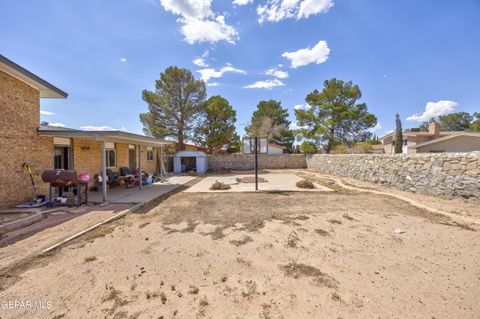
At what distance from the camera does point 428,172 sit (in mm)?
7285

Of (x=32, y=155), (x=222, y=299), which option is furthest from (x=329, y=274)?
(x=32, y=155)

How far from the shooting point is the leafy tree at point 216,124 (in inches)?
814

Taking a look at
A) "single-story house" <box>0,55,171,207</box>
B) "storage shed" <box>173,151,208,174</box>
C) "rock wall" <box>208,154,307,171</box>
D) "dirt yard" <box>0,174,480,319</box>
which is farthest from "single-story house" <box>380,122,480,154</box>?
"single-story house" <box>0,55,171,207</box>

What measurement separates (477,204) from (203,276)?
8.19 metres

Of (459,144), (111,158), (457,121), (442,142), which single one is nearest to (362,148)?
(442,142)

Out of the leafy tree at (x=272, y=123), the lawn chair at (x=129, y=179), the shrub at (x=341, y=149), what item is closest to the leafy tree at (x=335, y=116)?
the shrub at (x=341, y=149)

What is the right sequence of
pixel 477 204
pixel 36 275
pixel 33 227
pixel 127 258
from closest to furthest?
pixel 36 275 < pixel 127 258 < pixel 33 227 < pixel 477 204

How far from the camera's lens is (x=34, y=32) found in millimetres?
6797

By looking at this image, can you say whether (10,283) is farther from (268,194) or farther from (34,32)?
(34,32)

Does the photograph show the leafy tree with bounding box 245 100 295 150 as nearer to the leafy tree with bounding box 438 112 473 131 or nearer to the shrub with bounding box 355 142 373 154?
the shrub with bounding box 355 142 373 154

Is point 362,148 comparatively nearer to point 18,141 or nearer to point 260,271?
point 260,271

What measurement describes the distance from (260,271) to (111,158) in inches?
425

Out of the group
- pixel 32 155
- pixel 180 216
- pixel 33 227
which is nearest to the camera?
pixel 33 227

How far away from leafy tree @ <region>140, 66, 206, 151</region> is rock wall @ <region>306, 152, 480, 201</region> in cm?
1535
